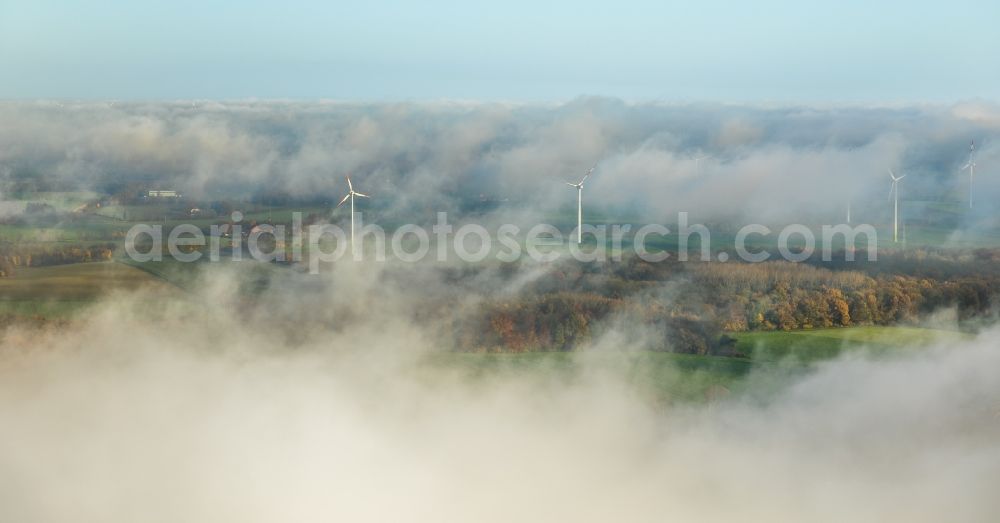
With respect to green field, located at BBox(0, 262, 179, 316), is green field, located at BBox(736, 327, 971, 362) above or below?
below

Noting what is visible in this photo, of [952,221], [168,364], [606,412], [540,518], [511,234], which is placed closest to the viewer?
[540,518]

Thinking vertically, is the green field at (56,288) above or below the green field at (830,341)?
above

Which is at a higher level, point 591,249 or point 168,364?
point 591,249

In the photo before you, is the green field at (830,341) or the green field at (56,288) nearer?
the green field at (830,341)

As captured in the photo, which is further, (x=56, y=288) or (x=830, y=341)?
(x=56, y=288)

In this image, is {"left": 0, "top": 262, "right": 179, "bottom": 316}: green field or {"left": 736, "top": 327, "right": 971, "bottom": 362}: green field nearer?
{"left": 736, "top": 327, "right": 971, "bottom": 362}: green field

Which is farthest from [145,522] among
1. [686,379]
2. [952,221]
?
[952,221]

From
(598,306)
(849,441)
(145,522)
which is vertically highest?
(598,306)

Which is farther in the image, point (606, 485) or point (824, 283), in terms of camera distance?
point (824, 283)

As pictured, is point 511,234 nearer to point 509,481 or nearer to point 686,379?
point 686,379

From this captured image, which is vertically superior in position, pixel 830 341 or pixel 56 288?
pixel 56 288

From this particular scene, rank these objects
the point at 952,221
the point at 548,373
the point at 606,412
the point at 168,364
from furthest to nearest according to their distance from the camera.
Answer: the point at 952,221, the point at 168,364, the point at 548,373, the point at 606,412
